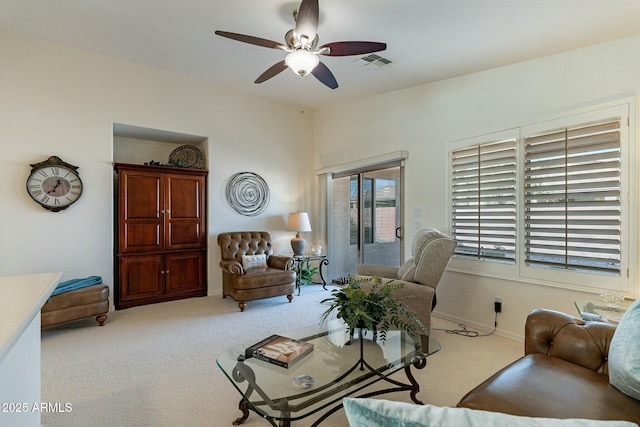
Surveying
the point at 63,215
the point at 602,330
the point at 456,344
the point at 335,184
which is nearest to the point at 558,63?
the point at 602,330

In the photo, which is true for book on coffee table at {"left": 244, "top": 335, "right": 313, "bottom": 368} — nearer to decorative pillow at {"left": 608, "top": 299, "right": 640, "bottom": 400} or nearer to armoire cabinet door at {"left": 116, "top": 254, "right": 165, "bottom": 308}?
decorative pillow at {"left": 608, "top": 299, "right": 640, "bottom": 400}

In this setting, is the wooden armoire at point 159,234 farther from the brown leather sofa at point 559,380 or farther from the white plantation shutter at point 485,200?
the brown leather sofa at point 559,380

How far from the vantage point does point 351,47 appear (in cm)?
257

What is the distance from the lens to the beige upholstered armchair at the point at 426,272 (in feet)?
9.23

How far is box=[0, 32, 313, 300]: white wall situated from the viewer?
359 cm

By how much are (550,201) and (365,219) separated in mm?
2715

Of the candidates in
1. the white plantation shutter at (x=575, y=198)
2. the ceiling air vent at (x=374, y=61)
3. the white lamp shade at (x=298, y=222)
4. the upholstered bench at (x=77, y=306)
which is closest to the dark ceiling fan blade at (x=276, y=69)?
the ceiling air vent at (x=374, y=61)

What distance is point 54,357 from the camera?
8.93 feet

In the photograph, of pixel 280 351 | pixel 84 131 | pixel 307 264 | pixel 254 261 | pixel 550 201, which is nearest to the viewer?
pixel 280 351

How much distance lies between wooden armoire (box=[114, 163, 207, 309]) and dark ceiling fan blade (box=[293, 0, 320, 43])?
301 cm

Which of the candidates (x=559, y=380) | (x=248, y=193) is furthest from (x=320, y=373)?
(x=248, y=193)

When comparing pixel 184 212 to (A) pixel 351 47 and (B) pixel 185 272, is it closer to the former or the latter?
(B) pixel 185 272

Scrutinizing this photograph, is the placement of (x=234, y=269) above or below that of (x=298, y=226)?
below

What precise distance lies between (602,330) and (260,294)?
3.44m
